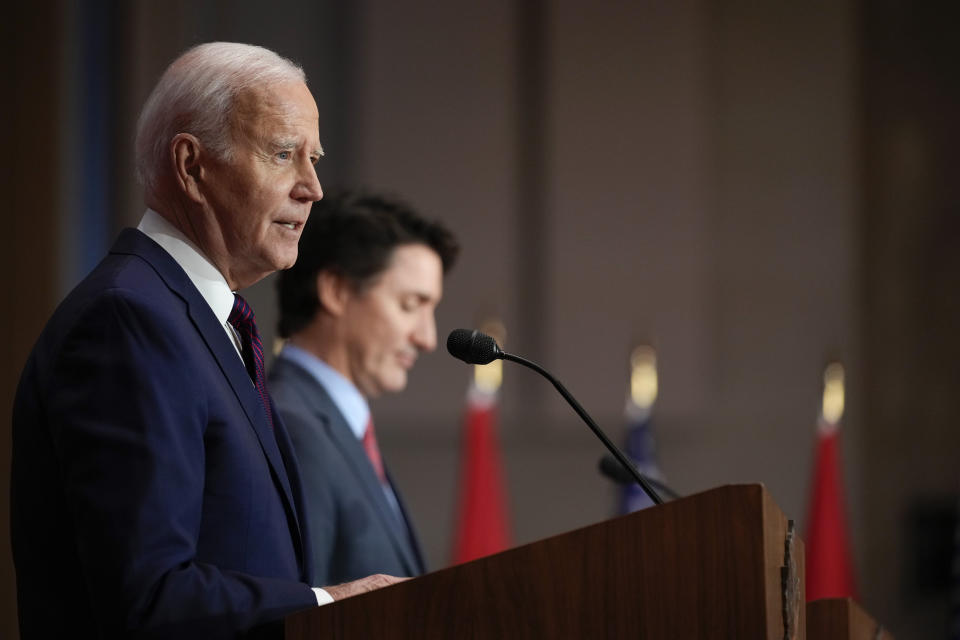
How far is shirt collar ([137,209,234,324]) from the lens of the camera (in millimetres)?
1700

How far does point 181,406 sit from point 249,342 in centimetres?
33

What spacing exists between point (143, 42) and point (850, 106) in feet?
13.3

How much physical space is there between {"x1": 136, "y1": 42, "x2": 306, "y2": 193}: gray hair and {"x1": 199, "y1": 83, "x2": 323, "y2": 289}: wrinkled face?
0.05ft

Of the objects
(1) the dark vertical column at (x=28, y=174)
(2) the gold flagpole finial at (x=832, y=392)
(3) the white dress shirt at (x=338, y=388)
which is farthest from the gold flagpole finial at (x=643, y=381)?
(3) the white dress shirt at (x=338, y=388)

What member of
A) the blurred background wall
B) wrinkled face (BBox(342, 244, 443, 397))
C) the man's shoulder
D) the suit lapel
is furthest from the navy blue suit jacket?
the blurred background wall

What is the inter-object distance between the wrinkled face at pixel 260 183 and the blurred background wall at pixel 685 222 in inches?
203

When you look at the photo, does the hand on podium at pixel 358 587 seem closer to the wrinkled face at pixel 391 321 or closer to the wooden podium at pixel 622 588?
the wooden podium at pixel 622 588

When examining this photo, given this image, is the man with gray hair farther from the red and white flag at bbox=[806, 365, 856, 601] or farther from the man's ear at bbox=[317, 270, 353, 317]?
the red and white flag at bbox=[806, 365, 856, 601]

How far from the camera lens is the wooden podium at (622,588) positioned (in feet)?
4.29

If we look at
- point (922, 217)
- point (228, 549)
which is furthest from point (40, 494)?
point (922, 217)

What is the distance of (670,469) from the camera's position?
23.0ft

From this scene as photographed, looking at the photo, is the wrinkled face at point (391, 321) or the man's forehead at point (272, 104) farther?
the wrinkled face at point (391, 321)

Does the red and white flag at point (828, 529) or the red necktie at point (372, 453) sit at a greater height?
the red necktie at point (372, 453)

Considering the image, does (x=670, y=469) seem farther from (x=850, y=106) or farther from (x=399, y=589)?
(x=399, y=589)
